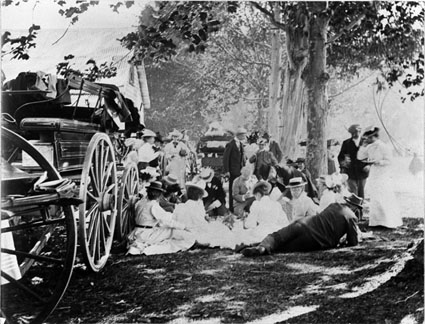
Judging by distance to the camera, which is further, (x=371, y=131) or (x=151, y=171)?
(x=371, y=131)

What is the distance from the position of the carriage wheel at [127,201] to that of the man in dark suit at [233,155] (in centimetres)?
56

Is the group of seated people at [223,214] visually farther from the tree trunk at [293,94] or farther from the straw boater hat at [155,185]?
the tree trunk at [293,94]

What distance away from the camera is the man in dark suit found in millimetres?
3197

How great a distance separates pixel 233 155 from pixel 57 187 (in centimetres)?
108

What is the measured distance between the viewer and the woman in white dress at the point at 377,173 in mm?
3289

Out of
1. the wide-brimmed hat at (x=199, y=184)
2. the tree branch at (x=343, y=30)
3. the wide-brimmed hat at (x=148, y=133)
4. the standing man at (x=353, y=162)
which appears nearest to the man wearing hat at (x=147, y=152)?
the wide-brimmed hat at (x=148, y=133)

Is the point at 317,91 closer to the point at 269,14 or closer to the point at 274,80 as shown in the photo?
the point at 274,80

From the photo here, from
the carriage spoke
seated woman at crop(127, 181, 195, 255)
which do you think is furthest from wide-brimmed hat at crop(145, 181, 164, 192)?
the carriage spoke

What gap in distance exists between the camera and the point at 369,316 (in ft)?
10.5

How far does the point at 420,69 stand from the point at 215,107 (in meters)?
1.36

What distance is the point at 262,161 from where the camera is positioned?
10.6 ft

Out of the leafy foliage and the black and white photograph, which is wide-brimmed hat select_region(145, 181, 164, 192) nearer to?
the black and white photograph

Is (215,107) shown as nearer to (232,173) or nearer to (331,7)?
(232,173)

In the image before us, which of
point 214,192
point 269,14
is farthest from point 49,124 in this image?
point 269,14
